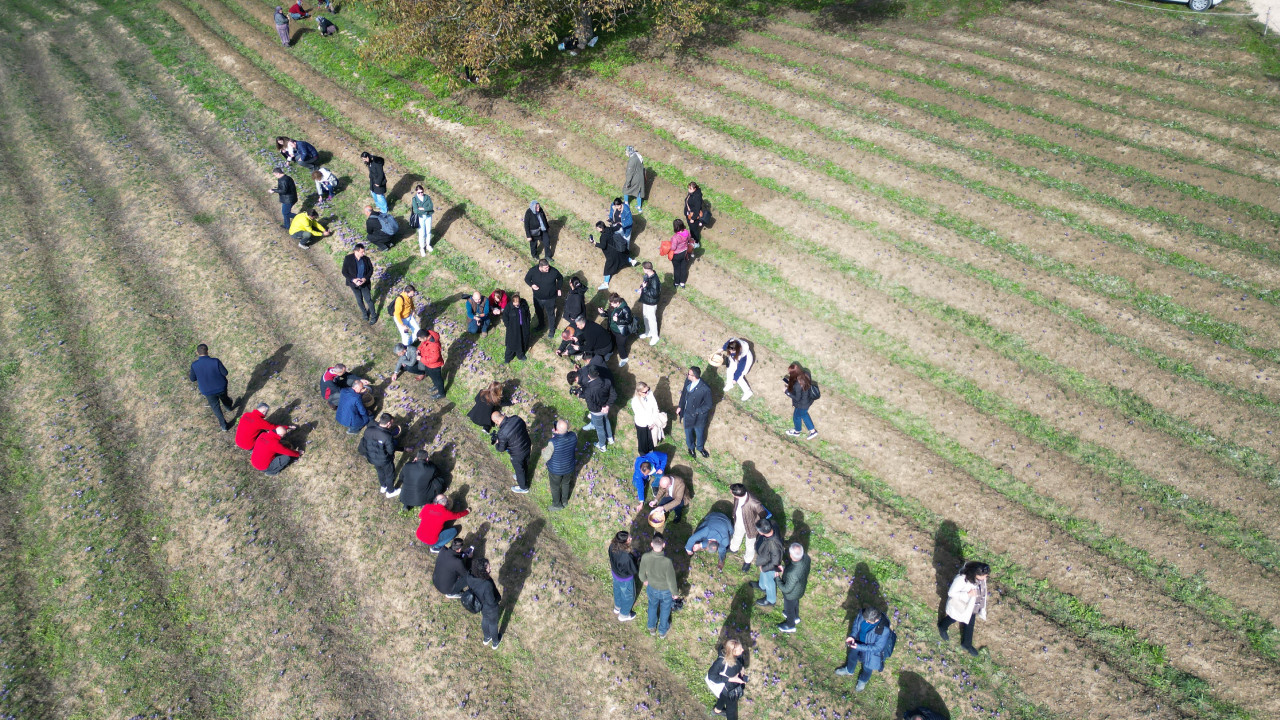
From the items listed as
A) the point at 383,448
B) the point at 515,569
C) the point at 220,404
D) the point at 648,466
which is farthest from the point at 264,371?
the point at 648,466

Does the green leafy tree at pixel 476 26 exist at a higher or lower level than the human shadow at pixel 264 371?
higher

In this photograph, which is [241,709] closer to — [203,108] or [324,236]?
[324,236]

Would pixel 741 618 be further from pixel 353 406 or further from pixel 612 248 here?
pixel 612 248

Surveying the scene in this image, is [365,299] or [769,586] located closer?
[769,586]

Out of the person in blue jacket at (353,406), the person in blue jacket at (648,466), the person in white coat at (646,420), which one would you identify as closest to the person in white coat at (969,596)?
the person in blue jacket at (648,466)

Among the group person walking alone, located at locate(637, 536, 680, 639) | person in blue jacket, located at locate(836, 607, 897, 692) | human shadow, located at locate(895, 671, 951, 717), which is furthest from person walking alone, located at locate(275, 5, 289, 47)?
human shadow, located at locate(895, 671, 951, 717)

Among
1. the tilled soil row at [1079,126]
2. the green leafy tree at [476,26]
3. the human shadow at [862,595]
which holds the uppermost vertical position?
the tilled soil row at [1079,126]

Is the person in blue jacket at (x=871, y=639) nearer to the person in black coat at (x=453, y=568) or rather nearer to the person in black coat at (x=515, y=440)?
the person in black coat at (x=453, y=568)
